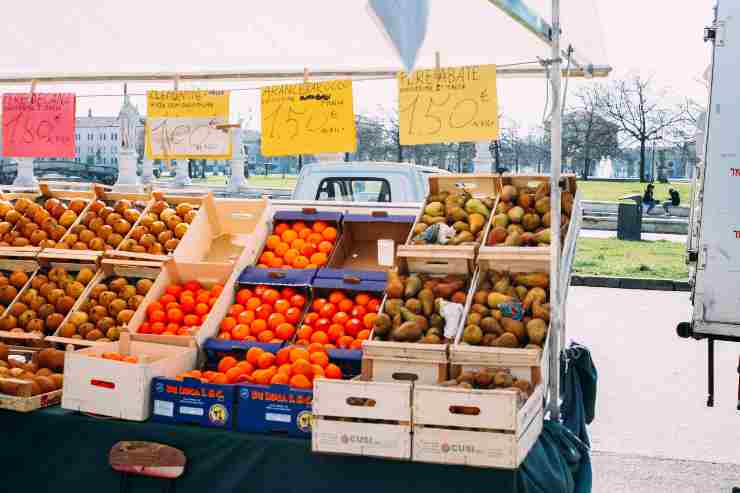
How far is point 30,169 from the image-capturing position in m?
27.9

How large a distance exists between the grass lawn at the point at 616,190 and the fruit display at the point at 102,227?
3313 centimetres

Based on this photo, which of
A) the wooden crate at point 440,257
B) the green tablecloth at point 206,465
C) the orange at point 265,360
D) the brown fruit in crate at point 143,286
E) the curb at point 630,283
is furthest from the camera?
the curb at point 630,283

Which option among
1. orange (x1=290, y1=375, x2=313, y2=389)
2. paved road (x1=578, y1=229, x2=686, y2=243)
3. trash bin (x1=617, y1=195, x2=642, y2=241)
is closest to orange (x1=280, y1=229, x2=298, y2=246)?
orange (x1=290, y1=375, x2=313, y2=389)

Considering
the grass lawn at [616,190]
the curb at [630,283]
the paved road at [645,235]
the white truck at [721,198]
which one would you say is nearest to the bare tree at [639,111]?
the grass lawn at [616,190]

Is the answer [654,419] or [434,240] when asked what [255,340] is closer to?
[434,240]

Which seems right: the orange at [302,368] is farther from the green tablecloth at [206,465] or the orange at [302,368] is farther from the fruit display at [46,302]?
the fruit display at [46,302]

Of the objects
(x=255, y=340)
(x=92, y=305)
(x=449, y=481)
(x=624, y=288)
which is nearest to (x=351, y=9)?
(x=255, y=340)

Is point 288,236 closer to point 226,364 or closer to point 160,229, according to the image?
point 160,229

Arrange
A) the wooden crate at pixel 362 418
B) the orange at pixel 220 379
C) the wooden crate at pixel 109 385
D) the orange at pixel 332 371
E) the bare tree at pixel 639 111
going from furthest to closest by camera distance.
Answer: the bare tree at pixel 639 111 → the orange at pixel 332 371 → the orange at pixel 220 379 → the wooden crate at pixel 109 385 → the wooden crate at pixel 362 418

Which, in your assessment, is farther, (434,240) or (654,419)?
(654,419)

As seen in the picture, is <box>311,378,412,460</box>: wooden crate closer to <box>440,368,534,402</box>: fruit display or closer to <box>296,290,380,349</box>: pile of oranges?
<box>440,368,534,402</box>: fruit display

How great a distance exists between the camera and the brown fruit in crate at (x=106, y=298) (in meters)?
4.58

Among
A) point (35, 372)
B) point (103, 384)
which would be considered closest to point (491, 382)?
point (103, 384)

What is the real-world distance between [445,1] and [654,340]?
645cm
